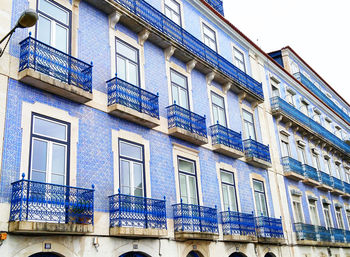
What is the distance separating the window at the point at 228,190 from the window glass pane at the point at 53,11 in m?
7.87

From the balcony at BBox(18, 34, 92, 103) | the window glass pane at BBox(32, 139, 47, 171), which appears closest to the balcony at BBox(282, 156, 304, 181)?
the balcony at BBox(18, 34, 92, 103)

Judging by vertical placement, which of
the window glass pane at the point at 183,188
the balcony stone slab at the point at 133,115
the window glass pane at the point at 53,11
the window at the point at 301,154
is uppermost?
the window glass pane at the point at 53,11

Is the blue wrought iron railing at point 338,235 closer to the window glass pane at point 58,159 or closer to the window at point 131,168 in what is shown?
the window at point 131,168

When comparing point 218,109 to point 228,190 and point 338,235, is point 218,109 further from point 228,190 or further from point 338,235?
point 338,235

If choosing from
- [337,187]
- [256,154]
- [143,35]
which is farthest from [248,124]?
[337,187]

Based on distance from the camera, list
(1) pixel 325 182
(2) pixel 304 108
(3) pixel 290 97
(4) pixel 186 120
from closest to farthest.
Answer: (4) pixel 186 120, (1) pixel 325 182, (3) pixel 290 97, (2) pixel 304 108

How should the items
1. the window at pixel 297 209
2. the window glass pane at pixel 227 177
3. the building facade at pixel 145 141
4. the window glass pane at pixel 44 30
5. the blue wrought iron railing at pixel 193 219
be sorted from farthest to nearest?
the window at pixel 297 209, the window glass pane at pixel 227 177, the blue wrought iron railing at pixel 193 219, the window glass pane at pixel 44 30, the building facade at pixel 145 141

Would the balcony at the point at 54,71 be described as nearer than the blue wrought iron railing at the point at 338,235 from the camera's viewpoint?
Yes

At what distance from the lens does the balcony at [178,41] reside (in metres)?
12.7

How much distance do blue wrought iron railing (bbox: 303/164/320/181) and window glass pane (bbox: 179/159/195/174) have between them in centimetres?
945

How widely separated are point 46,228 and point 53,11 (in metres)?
5.71

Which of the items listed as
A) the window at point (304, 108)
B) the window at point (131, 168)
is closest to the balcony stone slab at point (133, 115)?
the window at point (131, 168)

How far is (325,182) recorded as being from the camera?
23.2m

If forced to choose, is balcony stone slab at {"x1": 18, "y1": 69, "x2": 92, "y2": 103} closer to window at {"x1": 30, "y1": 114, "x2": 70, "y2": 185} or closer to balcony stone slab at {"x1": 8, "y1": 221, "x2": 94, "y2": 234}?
window at {"x1": 30, "y1": 114, "x2": 70, "y2": 185}
